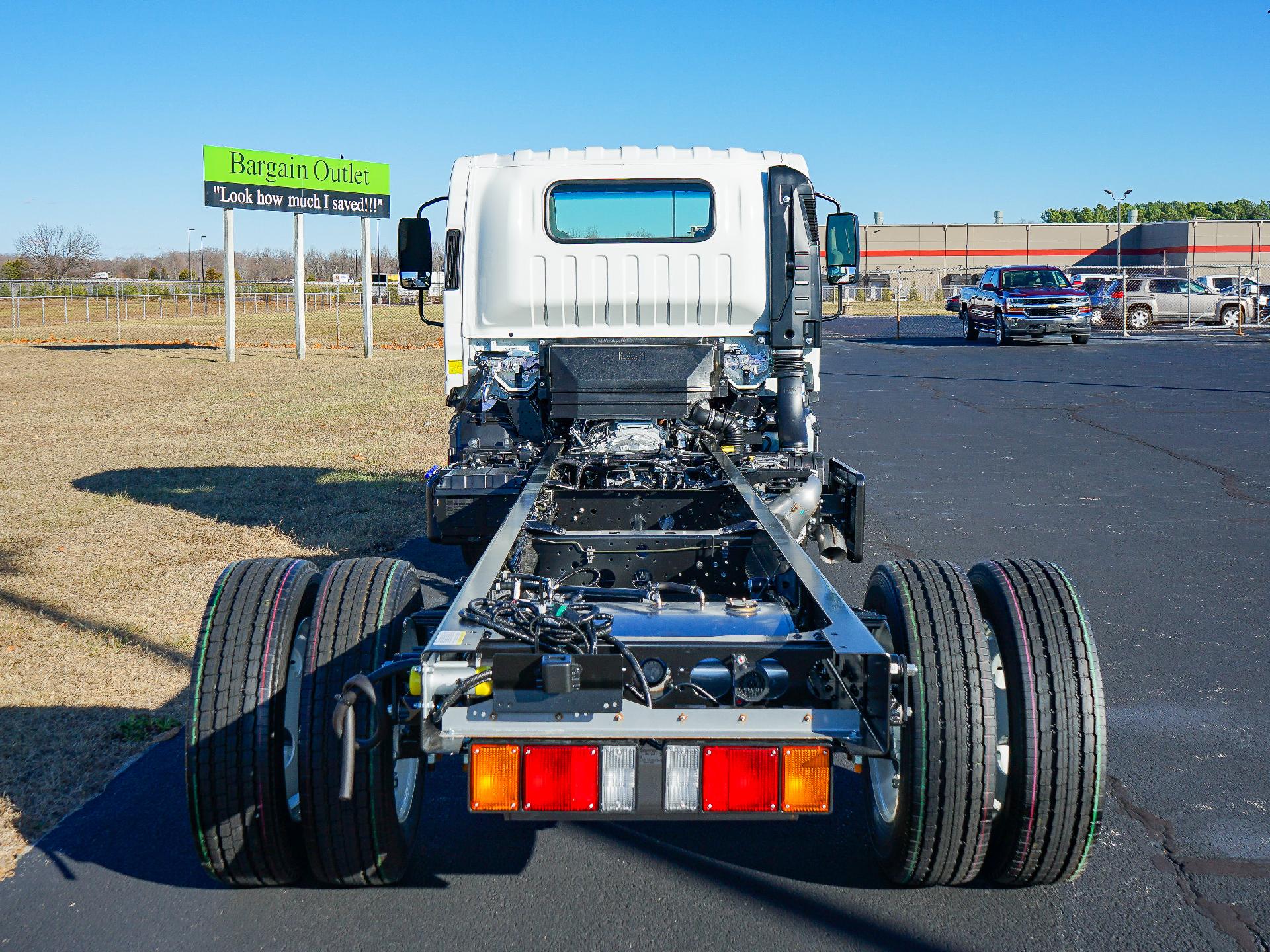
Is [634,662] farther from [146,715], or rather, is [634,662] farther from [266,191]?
[266,191]

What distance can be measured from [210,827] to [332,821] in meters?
0.34

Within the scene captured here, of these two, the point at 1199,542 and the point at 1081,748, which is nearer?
the point at 1081,748

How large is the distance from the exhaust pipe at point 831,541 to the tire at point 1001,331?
2727 cm

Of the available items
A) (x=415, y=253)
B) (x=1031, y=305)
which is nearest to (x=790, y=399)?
(x=415, y=253)

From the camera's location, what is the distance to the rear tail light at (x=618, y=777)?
2.94 metres

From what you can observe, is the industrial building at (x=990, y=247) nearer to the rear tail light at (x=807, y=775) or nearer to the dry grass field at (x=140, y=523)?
the dry grass field at (x=140, y=523)

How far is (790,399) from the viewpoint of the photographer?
7145 millimetres

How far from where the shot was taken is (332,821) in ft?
10.8

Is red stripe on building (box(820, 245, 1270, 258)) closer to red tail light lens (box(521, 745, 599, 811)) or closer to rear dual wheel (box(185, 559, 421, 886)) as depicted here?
rear dual wheel (box(185, 559, 421, 886))

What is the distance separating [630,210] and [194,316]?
5412 centimetres

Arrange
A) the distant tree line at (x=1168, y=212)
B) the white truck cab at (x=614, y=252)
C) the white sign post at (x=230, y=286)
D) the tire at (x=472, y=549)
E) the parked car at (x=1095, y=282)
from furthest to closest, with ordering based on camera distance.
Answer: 1. the distant tree line at (x=1168, y=212)
2. the parked car at (x=1095, y=282)
3. the white sign post at (x=230, y=286)
4. the white truck cab at (x=614, y=252)
5. the tire at (x=472, y=549)

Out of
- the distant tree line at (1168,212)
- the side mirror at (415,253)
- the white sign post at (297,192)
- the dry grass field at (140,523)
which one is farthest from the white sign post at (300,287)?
the distant tree line at (1168,212)

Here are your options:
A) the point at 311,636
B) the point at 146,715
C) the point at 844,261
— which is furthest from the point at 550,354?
the point at 311,636

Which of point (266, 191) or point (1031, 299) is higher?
point (266, 191)
